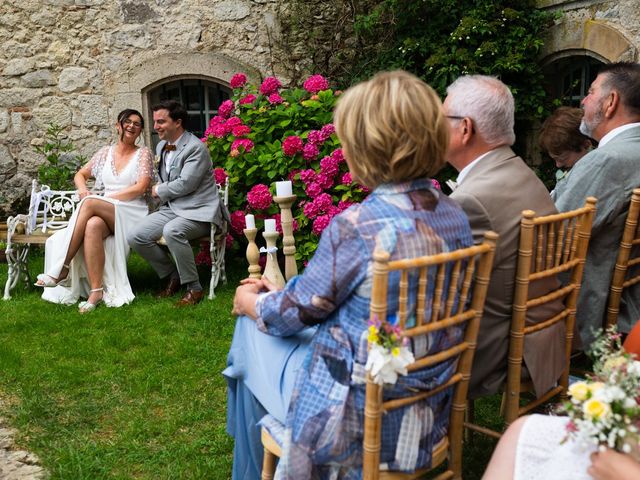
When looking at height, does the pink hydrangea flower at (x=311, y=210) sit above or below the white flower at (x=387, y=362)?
above

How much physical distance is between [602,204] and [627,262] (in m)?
0.25

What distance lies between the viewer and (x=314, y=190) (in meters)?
5.19

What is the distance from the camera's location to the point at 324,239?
1.72m

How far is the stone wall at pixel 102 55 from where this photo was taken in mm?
6973

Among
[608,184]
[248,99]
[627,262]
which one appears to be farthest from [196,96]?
[627,262]

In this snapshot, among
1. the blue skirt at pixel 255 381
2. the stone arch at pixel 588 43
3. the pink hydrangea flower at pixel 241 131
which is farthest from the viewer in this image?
the pink hydrangea flower at pixel 241 131

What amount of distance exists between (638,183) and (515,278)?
877mm

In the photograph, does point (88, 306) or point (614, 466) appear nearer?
A: point (614, 466)

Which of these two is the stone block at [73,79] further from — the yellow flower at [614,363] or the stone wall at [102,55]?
the yellow flower at [614,363]

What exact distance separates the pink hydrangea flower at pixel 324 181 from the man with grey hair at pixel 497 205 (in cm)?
285

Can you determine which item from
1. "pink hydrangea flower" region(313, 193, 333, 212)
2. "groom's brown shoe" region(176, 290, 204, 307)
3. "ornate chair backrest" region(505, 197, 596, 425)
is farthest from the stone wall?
"ornate chair backrest" region(505, 197, 596, 425)

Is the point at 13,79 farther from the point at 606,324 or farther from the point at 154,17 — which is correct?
the point at 606,324

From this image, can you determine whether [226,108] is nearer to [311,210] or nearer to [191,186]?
[191,186]

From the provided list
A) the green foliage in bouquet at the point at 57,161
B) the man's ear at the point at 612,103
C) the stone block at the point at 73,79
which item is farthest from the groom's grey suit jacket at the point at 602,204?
the stone block at the point at 73,79
